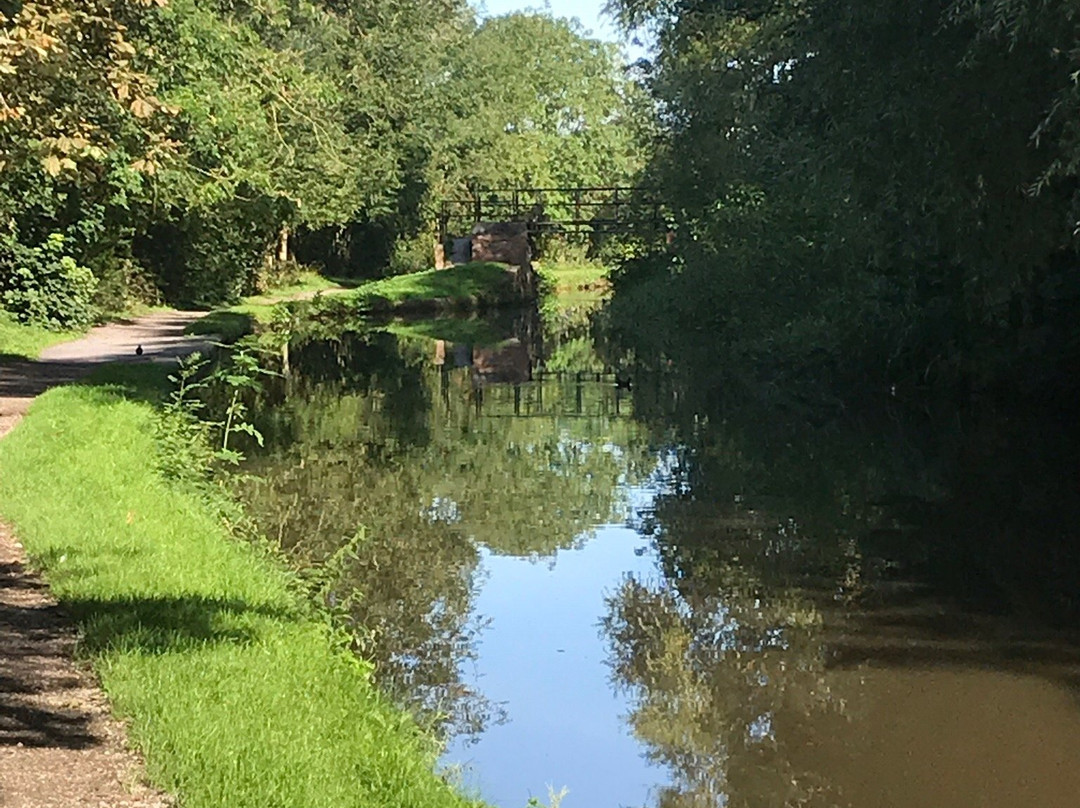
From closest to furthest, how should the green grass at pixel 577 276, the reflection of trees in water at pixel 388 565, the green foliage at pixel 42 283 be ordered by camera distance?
the reflection of trees in water at pixel 388 565
the green foliage at pixel 42 283
the green grass at pixel 577 276

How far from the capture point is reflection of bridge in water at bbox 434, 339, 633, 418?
22.6 metres

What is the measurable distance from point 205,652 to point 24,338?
63.3ft

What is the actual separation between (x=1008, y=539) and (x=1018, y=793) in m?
5.97

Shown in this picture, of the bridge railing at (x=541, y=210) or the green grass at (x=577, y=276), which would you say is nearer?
the bridge railing at (x=541, y=210)

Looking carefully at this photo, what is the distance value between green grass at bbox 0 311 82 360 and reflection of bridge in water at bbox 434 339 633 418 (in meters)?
6.76

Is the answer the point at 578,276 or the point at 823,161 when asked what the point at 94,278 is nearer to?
the point at 823,161

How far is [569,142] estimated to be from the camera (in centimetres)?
7881

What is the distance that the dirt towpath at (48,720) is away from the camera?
5445mm

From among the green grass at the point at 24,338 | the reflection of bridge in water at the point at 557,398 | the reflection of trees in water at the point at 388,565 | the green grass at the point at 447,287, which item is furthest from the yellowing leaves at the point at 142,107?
the green grass at the point at 447,287

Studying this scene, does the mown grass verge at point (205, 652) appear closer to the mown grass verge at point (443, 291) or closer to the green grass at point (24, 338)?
the green grass at point (24, 338)

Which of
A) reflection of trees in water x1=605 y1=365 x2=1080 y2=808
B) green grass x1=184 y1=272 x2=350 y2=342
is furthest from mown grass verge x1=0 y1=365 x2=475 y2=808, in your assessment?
green grass x1=184 y1=272 x2=350 y2=342

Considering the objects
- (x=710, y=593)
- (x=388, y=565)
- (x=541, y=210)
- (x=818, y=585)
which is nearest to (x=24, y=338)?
(x=388, y=565)

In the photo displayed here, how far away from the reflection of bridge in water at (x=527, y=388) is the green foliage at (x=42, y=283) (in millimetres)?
7139

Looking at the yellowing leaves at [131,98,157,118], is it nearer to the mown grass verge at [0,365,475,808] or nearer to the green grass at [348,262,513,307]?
the mown grass verge at [0,365,475,808]
